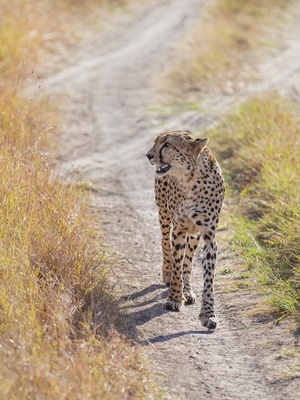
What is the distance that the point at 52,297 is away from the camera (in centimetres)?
581

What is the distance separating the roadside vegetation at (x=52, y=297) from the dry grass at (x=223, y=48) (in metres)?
5.76

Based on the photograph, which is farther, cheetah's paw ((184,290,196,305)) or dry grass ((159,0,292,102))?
dry grass ((159,0,292,102))

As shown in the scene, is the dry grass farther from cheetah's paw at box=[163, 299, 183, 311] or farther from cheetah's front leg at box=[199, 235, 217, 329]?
cheetah's front leg at box=[199, 235, 217, 329]

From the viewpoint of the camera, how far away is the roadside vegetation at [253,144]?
23.7 feet

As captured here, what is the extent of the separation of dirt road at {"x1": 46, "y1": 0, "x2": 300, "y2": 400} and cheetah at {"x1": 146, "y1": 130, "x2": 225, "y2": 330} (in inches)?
8.6

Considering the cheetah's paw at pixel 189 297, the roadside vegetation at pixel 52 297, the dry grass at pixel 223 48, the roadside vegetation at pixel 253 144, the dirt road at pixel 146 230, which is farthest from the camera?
the dry grass at pixel 223 48

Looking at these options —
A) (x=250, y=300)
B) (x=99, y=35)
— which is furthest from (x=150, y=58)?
(x=250, y=300)

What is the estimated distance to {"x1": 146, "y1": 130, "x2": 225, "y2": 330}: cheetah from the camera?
649 centimetres

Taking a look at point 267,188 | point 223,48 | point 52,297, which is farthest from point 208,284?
point 223,48

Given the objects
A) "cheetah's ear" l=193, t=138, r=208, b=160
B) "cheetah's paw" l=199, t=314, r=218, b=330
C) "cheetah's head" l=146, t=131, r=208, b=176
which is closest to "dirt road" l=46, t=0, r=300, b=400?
"cheetah's paw" l=199, t=314, r=218, b=330

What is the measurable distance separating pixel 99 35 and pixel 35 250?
494 inches

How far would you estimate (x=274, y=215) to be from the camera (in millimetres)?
7938

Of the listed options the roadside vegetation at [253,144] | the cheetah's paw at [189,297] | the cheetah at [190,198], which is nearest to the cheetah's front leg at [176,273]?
the cheetah at [190,198]

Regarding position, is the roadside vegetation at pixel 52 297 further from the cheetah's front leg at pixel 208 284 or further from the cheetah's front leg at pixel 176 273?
the cheetah's front leg at pixel 208 284
